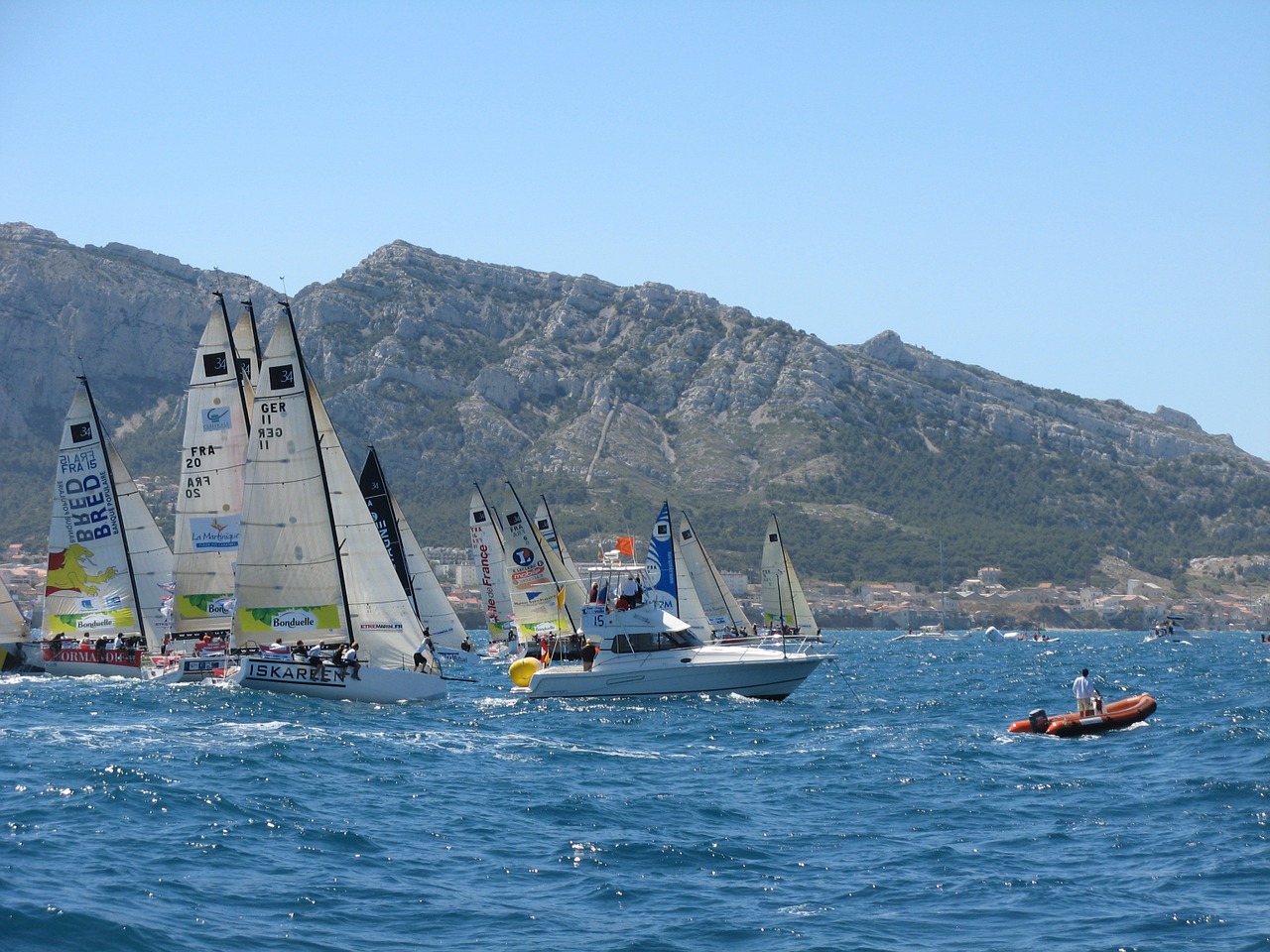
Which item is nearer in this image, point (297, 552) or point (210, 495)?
point (297, 552)

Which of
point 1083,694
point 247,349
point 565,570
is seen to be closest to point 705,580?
point 565,570

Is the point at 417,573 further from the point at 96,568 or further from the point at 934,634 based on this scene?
Answer: the point at 934,634

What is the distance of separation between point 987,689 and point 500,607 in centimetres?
3662

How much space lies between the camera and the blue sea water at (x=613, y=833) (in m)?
17.3

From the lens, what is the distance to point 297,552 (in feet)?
139

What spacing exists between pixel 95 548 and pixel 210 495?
6393mm

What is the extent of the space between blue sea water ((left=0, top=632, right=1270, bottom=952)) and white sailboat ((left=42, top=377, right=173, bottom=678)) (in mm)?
13988

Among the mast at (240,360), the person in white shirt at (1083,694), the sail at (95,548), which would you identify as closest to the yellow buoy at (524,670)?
the mast at (240,360)

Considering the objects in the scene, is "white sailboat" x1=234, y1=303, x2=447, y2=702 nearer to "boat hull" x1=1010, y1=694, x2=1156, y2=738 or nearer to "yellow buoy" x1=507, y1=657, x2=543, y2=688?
"yellow buoy" x1=507, y1=657, x2=543, y2=688

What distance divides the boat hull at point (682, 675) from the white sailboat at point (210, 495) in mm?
12715

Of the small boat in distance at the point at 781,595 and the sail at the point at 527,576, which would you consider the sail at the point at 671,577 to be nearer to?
the sail at the point at 527,576

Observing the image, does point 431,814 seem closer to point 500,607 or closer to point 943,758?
point 943,758

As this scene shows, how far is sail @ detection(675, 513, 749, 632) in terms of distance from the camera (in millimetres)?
83312

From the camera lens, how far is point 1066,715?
37.3 metres
